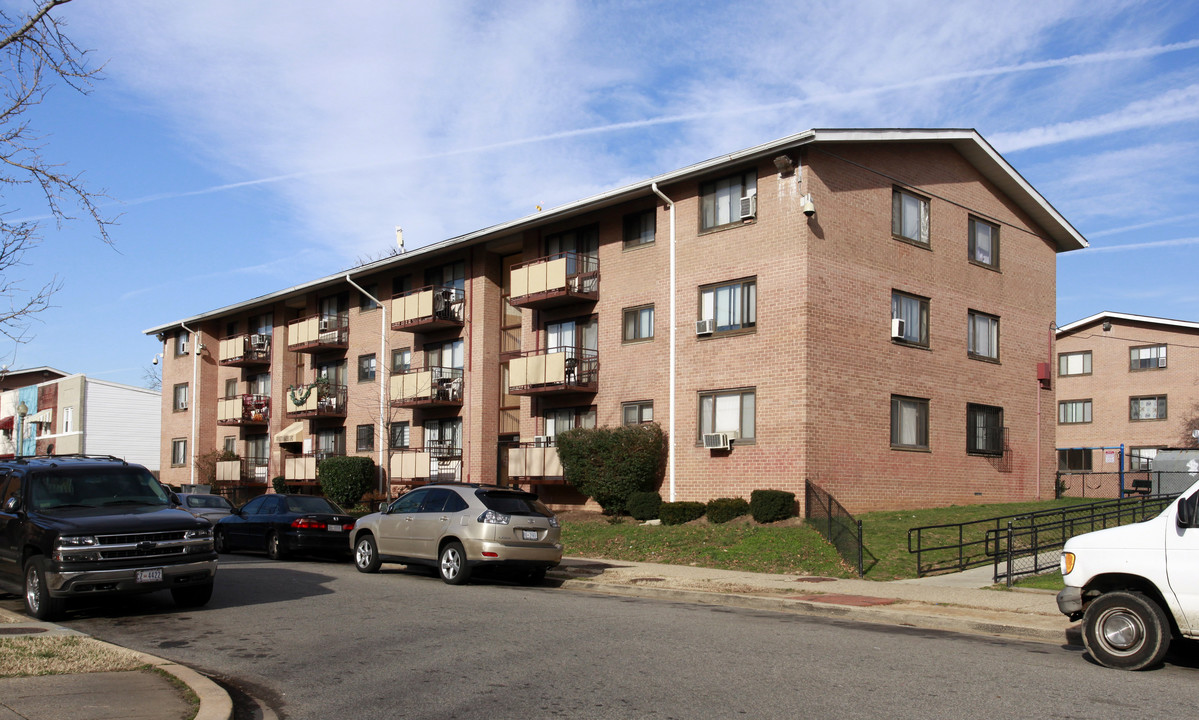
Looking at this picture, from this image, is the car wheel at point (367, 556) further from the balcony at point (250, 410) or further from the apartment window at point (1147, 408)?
the apartment window at point (1147, 408)

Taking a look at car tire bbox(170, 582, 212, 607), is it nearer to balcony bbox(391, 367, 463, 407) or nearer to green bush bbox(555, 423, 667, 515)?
green bush bbox(555, 423, 667, 515)

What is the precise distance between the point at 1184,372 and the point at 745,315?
3166 centimetres

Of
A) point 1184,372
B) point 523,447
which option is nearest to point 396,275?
point 523,447

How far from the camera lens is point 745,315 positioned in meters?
24.7

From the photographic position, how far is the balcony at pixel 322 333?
39938 mm

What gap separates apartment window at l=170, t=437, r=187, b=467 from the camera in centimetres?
5034

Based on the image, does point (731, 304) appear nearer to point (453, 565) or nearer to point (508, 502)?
point (508, 502)

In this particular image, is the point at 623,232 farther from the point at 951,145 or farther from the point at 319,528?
the point at 319,528

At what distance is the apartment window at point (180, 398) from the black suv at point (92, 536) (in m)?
39.8

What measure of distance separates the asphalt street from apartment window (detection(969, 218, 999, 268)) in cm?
1857

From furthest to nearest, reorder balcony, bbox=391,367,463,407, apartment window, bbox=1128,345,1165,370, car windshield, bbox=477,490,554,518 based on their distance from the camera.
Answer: apartment window, bbox=1128,345,1165,370
balcony, bbox=391,367,463,407
car windshield, bbox=477,490,554,518

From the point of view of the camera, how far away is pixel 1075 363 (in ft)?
167

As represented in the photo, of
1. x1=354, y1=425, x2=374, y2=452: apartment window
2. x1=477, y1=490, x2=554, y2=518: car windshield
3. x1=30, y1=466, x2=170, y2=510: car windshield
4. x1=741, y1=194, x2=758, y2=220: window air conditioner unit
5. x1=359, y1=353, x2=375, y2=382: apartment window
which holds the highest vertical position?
x1=741, y1=194, x2=758, y2=220: window air conditioner unit

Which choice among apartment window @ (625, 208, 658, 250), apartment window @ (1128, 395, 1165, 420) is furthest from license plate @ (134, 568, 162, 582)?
apartment window @ (1128, 395, 1165, 420)
